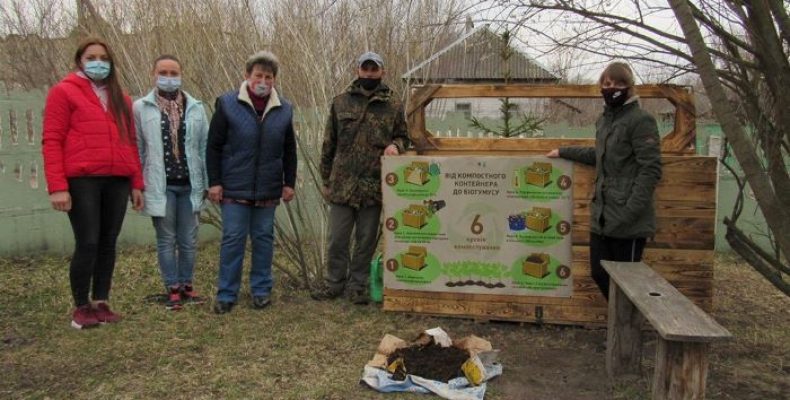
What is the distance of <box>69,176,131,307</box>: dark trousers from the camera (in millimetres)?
4043

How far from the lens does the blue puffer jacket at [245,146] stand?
4559mm

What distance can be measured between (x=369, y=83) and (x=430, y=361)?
7.32ft

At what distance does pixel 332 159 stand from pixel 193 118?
1104 millimetres

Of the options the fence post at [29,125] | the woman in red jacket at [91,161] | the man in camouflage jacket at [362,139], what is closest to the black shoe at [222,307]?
the woman in red jacket at [91,161]

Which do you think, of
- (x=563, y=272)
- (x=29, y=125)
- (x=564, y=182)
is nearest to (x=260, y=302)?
(x=563, y=272)

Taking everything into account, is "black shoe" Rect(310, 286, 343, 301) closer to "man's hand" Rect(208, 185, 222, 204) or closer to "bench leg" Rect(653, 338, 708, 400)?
"man's hand" Rect(208, 185, 222, 204)

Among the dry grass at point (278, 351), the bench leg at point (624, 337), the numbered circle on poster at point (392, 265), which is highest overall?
the numbered circle on poster at point (392, 265)

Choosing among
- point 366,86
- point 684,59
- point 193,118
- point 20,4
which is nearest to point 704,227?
point 684,59

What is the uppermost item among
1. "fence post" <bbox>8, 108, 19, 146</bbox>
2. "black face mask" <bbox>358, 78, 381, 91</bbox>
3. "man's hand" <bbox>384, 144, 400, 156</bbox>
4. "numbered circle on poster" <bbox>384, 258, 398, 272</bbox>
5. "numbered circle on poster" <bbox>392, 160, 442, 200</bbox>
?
"black face mask" <bbox>358, 78, 381, 91</bbox>

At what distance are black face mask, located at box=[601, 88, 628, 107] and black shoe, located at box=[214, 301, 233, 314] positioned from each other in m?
3.09

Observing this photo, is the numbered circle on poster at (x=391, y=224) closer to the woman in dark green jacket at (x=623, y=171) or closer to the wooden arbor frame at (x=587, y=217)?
the wooden arbor frame at (x=587, y=217)

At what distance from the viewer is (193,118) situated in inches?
183

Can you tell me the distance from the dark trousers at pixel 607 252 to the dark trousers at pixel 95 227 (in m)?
3.15

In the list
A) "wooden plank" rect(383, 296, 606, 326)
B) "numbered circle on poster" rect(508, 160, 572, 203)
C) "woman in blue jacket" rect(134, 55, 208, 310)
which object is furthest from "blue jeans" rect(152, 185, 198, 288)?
"numbered circle on poster" rect(508, 160, 572, 203)
